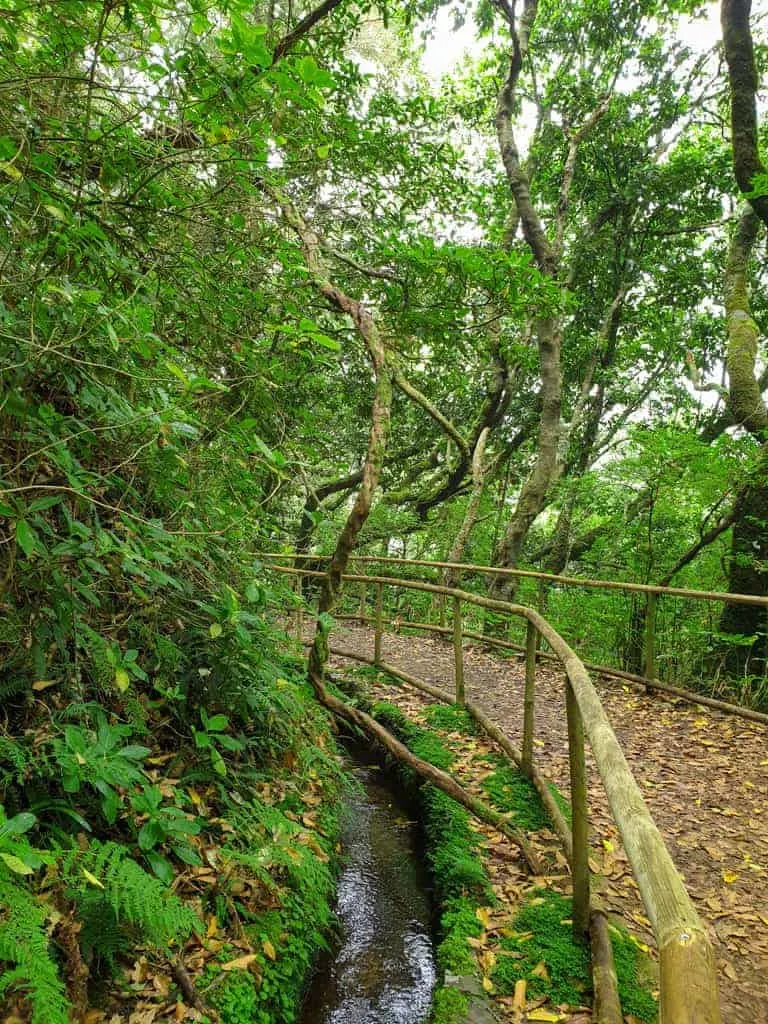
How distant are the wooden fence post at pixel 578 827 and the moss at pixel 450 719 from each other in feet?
8.51

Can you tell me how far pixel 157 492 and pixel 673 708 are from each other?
218 inches

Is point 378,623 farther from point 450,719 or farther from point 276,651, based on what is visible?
point 276,651

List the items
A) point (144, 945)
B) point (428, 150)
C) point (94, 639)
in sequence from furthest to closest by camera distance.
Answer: point (428, 150), point (94, 639), point (144, 945)

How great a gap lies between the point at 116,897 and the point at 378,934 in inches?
75.4

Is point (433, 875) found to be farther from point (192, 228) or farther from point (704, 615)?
point (704, 615)

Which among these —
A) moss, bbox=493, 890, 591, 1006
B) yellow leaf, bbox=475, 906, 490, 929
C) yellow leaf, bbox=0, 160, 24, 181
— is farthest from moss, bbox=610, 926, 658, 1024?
yellow leaf, bbox=0, 160, 24, 181

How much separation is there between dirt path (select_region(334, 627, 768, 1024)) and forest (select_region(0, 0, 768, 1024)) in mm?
27

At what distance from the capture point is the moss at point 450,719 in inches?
212

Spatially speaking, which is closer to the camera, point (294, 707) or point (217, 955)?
point (217, 955)

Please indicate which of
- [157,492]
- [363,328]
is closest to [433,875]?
[157,492]

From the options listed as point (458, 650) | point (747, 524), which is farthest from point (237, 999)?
point (747, 524)

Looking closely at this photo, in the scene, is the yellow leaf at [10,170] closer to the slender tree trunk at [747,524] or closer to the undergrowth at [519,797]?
the undergrowth at [519,797]

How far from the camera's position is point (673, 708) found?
6.03 meters

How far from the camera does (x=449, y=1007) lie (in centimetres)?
239
